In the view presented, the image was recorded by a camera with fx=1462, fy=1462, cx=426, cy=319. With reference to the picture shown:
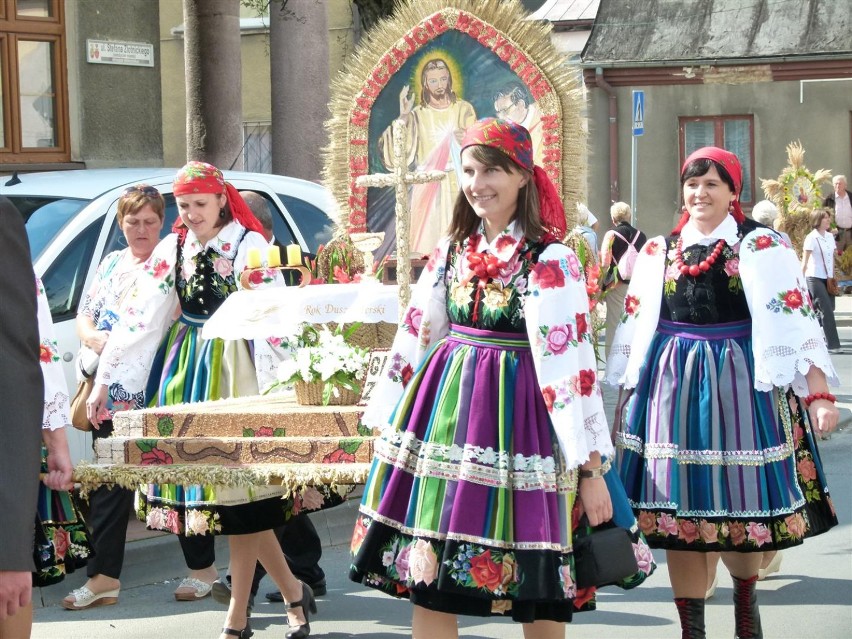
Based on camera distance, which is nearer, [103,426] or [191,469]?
[191,469]

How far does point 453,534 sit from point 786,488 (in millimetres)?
1652

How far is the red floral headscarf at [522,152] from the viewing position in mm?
4172

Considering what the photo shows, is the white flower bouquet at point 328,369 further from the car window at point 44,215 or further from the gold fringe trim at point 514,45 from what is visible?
the car window at point 44,215

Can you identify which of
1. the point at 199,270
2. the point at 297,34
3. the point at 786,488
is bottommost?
the point at 786,488

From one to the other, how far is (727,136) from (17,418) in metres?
25.8

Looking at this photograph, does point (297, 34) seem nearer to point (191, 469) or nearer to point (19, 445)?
point (191, 469)

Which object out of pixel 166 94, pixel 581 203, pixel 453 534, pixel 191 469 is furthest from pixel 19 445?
pixel 166 94

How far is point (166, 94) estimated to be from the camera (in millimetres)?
26641

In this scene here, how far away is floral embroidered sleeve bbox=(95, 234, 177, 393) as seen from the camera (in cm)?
572

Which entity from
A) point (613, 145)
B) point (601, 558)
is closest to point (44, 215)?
point (601, 558)

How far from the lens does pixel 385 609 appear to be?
6.24 m

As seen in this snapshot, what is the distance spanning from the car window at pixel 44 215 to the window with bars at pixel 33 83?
8262mm

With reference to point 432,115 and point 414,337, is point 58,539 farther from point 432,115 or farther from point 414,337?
point 432,115

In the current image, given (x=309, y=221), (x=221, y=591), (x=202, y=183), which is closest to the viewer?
(x=202, y=183)
